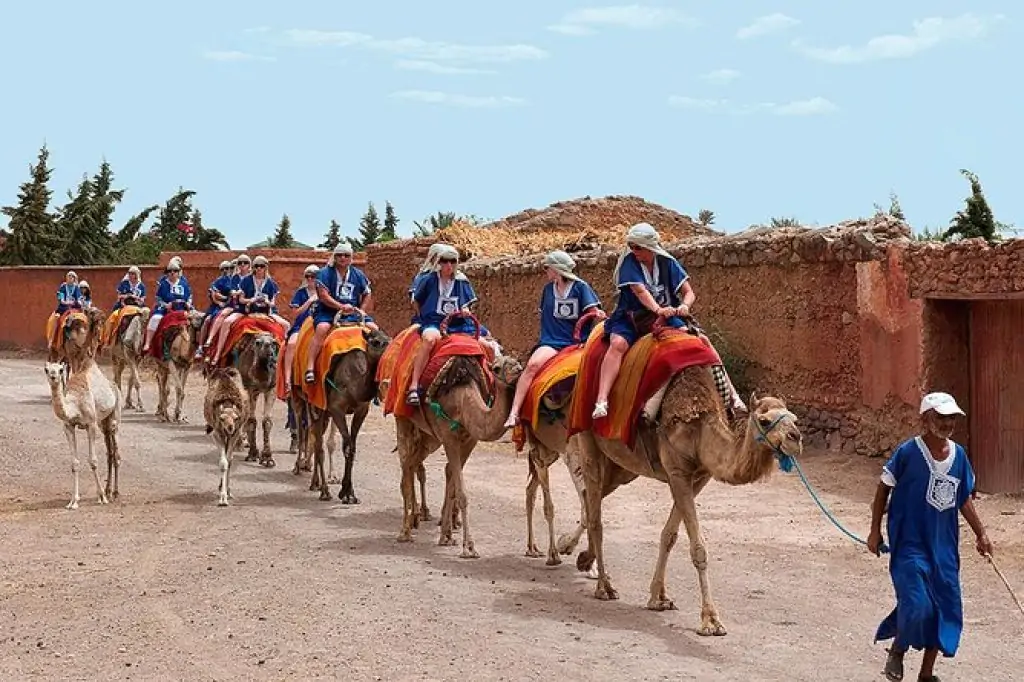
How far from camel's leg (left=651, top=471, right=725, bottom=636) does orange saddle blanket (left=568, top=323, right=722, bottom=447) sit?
0.51 meters

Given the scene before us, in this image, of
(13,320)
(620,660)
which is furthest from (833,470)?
(13,320)

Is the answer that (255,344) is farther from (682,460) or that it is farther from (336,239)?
(336,239)

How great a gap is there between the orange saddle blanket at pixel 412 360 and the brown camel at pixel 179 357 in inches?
374

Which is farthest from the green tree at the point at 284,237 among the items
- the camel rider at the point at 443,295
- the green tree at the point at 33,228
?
the camel rider at the point at 443,295

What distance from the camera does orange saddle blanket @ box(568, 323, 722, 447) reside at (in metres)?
9.34

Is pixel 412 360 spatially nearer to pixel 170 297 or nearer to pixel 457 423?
pixel 457 423

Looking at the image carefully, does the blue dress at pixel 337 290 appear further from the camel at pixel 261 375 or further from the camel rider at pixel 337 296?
the camel at pixel 261 375

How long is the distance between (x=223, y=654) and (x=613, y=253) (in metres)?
13.6

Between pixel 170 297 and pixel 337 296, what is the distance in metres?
8.58

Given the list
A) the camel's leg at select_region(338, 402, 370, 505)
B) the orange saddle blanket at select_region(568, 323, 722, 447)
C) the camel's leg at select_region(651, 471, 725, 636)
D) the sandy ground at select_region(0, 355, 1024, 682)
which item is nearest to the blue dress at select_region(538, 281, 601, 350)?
the orange saddle blanket at select_region(568, 323, 722, 447)

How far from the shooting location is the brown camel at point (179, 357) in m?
22.4

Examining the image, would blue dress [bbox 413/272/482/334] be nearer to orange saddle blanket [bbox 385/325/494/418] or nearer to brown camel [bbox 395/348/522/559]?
orange saddle blanket [bbox 385/325/494/418]

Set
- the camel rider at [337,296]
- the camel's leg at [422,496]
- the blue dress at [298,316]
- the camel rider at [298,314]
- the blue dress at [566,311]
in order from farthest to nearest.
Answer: the blue dress at [298,316], the camel rider at [298,314], the camel rider at [337,296], the camel's leg at [422,496], the blue dress at [566,311]

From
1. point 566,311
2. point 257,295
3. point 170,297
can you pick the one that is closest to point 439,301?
point 566,311
